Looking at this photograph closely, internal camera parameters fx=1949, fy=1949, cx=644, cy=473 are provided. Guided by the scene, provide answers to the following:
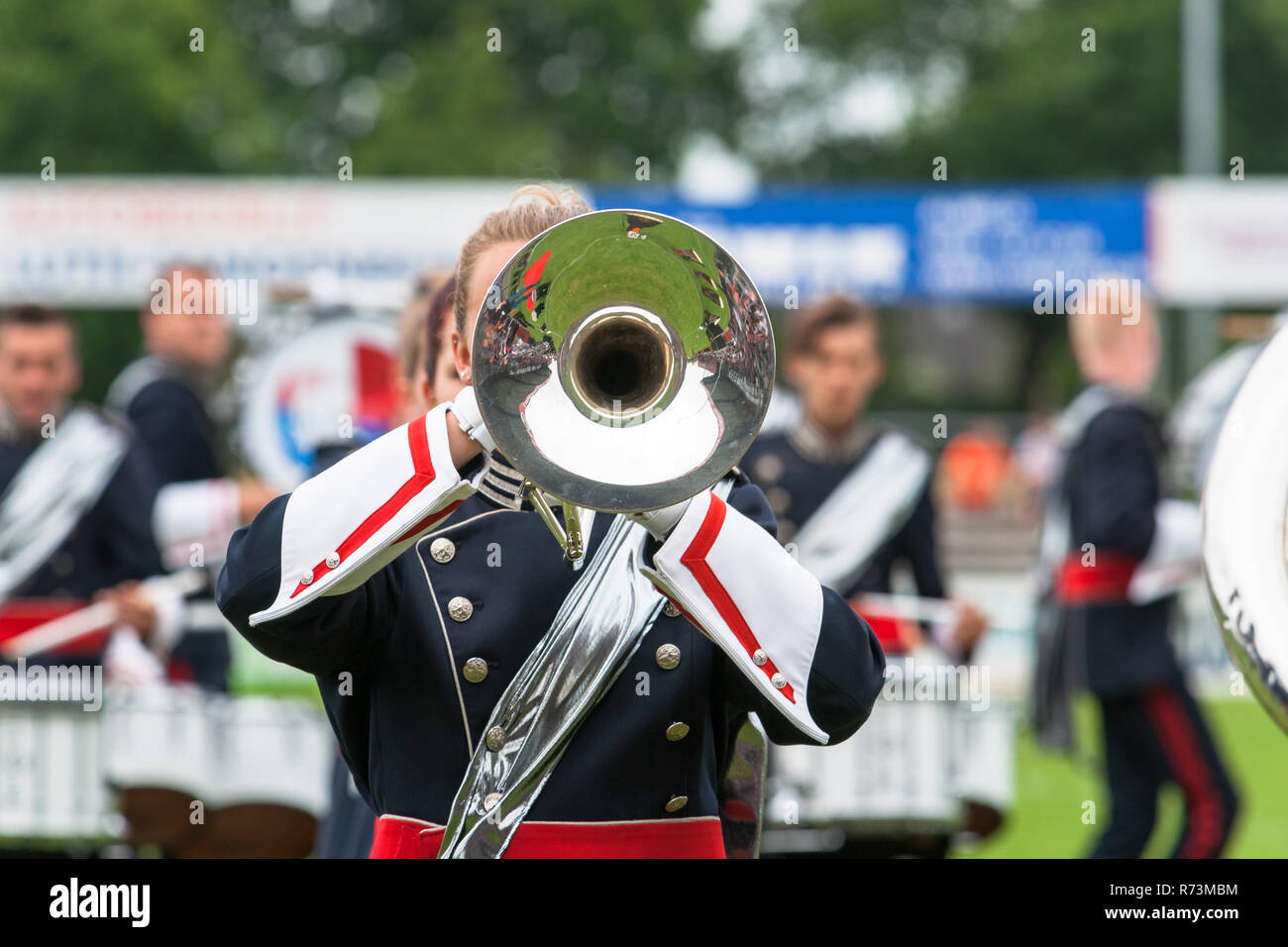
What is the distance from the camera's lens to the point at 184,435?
280 inches

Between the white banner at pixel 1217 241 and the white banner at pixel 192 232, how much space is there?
5.21m

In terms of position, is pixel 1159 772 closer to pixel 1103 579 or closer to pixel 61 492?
pixel 1103 579

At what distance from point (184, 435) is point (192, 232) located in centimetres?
817

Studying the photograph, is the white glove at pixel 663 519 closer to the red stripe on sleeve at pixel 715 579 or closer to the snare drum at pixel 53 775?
the red stripe on sleeve at pixel 715 579

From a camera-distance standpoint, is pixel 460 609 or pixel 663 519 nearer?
pixel 663 519

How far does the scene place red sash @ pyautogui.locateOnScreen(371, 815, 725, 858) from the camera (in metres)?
2.35

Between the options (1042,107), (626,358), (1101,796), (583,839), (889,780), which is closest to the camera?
(626,358)

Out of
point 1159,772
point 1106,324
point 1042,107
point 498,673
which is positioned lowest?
point 1159,772

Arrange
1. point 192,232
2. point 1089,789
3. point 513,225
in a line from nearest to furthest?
point 513,225 < point 1089,789 < point 192,232

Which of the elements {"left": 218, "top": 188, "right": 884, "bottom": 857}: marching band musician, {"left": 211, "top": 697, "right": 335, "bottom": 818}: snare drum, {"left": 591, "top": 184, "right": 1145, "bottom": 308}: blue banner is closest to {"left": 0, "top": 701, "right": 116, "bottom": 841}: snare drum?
{"left": 211, "top": 697, "right": 335, "bottom": 818}: snare drum

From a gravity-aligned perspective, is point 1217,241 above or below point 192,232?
below

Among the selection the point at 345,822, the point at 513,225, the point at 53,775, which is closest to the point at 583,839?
the point at 513,225
